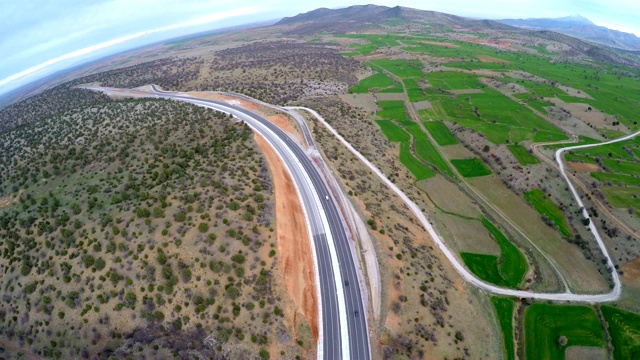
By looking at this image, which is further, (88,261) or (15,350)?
(88,261)

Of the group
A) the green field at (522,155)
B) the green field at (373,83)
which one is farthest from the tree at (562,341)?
the green field at (373,83)

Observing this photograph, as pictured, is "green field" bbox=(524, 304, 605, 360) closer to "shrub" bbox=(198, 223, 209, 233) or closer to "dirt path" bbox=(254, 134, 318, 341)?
"dirt path" bbox=(254, 134, 318, 341)

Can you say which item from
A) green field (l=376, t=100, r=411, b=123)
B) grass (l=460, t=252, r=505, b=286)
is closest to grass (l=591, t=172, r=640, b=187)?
grass (l=460, t=252, r=505, b=286)

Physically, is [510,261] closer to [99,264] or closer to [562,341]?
[562,341]

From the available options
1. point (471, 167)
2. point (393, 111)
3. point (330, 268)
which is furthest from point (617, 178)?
point (330, 268)

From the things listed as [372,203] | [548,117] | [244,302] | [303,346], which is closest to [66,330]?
[244,302]

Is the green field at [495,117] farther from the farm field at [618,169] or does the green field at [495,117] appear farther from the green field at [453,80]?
the farm field at [618,169]

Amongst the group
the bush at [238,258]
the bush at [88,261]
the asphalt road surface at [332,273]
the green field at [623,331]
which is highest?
the bush at [88,261]
